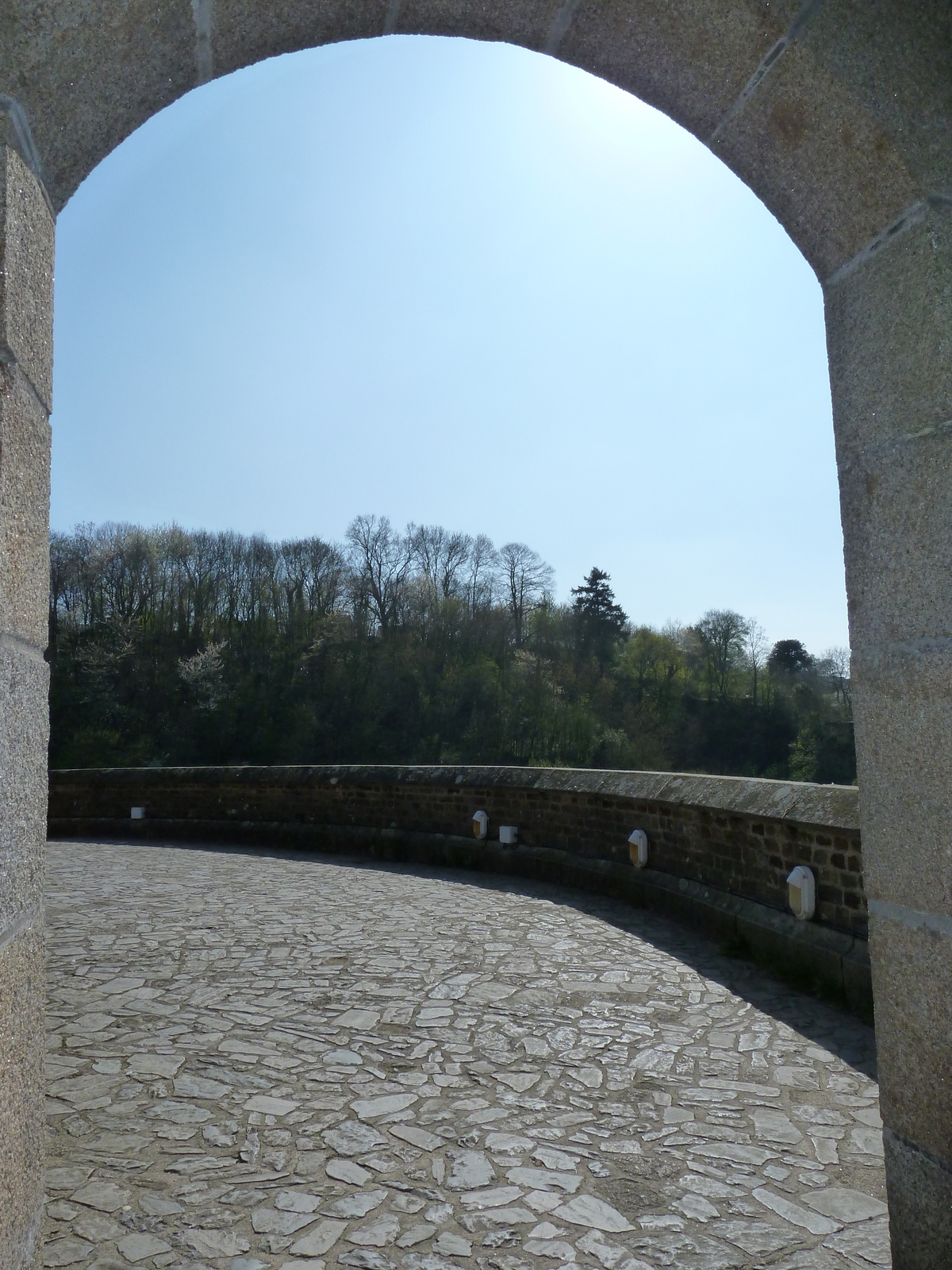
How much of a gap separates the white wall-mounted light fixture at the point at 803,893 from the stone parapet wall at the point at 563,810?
41mm

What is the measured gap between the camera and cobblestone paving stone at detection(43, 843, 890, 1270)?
2.49 meters

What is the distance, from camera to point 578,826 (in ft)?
29.2

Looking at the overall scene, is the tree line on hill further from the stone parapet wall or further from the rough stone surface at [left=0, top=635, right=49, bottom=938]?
the rough stone surface at [left=0, top=635, right=49, bottom=938]

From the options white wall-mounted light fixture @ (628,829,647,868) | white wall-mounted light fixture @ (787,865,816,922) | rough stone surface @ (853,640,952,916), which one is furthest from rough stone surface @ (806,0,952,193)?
white wall-mounted light fixture @ (628,829,647,868)

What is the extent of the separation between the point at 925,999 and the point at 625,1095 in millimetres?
1922

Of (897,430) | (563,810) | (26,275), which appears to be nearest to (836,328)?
(897,430)

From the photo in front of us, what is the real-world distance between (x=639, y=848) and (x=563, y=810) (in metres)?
1.63

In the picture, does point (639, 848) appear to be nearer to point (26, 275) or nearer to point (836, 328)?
point (836, 328)

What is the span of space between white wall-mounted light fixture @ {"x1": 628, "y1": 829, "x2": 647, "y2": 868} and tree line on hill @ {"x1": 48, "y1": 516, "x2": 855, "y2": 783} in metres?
28.9

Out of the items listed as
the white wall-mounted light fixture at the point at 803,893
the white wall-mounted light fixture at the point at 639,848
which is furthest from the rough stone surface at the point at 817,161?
the white wall-mounted light fixture at the point at 639,848

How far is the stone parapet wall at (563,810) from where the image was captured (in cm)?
528

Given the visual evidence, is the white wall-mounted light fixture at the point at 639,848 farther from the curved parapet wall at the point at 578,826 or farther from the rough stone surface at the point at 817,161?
the rough stone surface at the point at 817,161

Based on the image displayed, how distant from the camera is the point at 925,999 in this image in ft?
6.31

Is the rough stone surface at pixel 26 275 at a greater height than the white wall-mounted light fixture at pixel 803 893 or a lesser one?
greater
